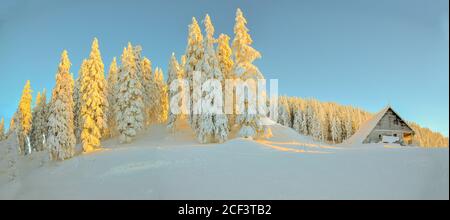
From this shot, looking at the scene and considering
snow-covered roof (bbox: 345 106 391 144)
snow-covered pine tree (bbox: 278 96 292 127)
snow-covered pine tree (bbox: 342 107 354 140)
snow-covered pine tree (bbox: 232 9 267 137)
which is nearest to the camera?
snow-covered pine tree (bbox: 232 9 267 137)

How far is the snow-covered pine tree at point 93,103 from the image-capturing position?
2802 cm

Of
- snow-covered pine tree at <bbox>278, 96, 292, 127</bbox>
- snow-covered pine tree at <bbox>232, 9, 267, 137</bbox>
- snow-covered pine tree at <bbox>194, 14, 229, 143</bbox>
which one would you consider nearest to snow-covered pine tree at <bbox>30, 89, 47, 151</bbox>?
snow-covered pine tree at <bbox>194, 14, 229, 143</bbox>

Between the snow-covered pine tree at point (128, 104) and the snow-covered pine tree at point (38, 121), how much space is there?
64.9ft

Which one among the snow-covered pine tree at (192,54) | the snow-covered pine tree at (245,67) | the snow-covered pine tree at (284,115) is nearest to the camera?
the snow-covered pine tree at (245,67)

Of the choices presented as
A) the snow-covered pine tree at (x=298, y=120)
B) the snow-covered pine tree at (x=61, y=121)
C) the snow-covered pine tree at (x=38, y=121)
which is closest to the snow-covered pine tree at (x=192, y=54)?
the snow-covered pine tree at (x=61, y=121)

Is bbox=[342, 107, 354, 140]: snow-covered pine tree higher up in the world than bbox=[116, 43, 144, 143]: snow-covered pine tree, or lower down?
lower down

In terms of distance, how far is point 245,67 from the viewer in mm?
25734

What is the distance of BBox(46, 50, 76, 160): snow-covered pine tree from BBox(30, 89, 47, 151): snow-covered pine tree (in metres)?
23.6

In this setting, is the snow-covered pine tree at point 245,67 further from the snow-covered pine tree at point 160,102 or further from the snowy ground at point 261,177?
the snow-covered pine tree at point 160,102

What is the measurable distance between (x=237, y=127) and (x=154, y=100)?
66.1ft

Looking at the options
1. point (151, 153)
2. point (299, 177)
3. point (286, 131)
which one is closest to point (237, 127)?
point (286, 131)

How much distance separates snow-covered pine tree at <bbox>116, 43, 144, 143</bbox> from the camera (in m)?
32.1

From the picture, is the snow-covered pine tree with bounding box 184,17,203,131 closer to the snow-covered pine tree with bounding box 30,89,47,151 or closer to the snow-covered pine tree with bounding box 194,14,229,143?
the snow-covered pine tree with bounding box 194,14,229,143

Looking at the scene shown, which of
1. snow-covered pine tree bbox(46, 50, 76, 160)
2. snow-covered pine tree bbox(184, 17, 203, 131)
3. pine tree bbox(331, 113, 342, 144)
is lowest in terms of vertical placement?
pine tree bbox(331, 113, 342, 144)
